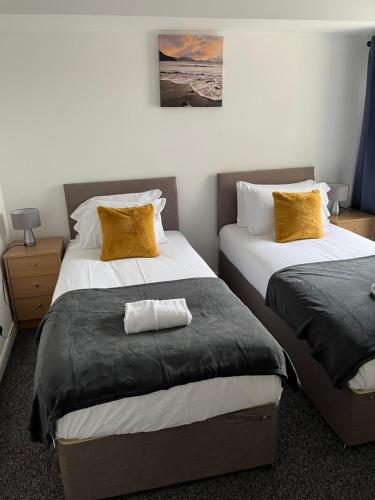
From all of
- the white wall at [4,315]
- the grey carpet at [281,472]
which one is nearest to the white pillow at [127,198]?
the white wall at [4,315]

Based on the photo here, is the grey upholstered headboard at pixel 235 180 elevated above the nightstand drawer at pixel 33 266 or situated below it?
above

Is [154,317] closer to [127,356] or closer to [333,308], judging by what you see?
[127,356]

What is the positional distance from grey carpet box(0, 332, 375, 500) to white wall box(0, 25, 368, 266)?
1892 mm

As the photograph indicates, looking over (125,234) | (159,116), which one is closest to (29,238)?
(125,234)

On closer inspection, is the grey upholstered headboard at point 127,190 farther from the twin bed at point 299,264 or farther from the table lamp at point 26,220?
the twin bed at point 299,264

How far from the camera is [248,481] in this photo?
186cm

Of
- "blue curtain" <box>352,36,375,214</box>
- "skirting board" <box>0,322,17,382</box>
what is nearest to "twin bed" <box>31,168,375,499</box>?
"skirting board" <box>0,322,17,382</box>

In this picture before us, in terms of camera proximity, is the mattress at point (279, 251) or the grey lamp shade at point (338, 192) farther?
the grey lamp shade at point (338, 192)

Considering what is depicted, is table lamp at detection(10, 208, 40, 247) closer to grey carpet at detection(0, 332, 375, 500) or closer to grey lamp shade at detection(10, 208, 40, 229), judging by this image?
grey lamp shade at detection(10, 208, 40, 229)

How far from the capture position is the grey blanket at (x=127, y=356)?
5.25 ft

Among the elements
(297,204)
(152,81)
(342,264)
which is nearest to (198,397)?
(342,264)

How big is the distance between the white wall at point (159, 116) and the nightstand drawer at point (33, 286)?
1.74 ft

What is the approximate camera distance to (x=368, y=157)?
12.2 ft

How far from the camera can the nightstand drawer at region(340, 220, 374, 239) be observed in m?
3.66
